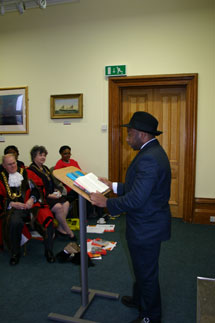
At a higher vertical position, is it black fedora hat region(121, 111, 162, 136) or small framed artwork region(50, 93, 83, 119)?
small framed artwork region(50, 93, 83, 119)

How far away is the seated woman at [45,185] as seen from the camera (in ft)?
11.6

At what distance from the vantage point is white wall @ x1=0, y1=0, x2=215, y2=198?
4.35m

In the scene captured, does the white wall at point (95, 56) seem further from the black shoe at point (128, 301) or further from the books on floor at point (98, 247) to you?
the black shoe at point (128, 301)

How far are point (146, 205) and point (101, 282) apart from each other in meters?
1.30

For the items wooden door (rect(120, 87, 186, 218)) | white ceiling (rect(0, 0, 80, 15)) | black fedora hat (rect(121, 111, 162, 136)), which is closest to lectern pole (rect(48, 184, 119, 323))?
black fedora hat (rect(121, 111, 162, 136))

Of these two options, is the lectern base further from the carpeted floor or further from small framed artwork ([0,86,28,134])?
small framed artwork ([0,86,28,134])

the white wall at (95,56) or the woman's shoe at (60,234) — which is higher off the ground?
the white wall at (95,56)

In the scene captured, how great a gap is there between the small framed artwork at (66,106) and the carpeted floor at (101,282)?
2299 millimetres

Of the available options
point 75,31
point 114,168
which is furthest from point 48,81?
point 114,168

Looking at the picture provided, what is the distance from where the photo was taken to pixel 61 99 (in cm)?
496

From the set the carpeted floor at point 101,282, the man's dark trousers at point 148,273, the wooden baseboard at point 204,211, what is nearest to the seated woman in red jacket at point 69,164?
the carpeted floor at point 101,282

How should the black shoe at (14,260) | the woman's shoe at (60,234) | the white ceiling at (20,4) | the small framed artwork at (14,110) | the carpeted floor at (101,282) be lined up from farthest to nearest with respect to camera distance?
the small framed artwork at (14,110) < the white ceiling at (20,4) < the woman's shoe at (60,234) < the black shoe at (14,260) < the carpeted floor at (101,282)

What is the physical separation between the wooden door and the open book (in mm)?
3069

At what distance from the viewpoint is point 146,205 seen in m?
1.78
